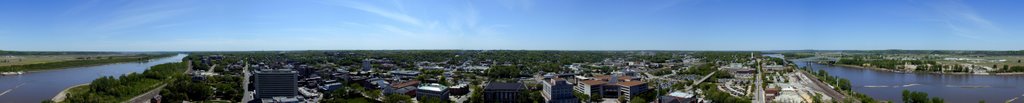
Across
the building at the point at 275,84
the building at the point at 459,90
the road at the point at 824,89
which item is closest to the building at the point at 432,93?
the building at the point at 459,90

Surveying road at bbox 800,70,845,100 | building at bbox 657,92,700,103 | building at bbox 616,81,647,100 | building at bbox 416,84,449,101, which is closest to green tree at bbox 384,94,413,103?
building at bbox 416,84,449,101

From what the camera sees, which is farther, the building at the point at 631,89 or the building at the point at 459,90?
the building at the point at 459,90

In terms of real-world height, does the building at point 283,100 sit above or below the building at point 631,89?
below

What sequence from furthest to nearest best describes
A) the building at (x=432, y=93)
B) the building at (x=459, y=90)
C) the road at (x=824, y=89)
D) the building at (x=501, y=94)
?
1. the road at (x=824, y=89)
2. the building at (x=459, y=90)
3. the building at (x=432, y=93)
4. the building at (x=501, y=94)

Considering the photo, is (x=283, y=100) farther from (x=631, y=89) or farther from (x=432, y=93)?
(x=631, y=89)

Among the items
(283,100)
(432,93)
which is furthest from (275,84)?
(432,93)

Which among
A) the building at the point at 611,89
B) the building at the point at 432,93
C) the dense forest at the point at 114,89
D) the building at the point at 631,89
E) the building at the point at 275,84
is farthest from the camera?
the building at the point at 611,89

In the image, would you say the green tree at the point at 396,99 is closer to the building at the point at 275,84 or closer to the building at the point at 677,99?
the building at the point at 275,84

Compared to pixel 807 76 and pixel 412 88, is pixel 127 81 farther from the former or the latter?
pixel 807 76

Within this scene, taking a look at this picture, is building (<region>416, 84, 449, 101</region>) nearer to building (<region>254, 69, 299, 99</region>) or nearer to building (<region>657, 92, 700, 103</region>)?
building (<region>254, 69, 299, 99</region>)
